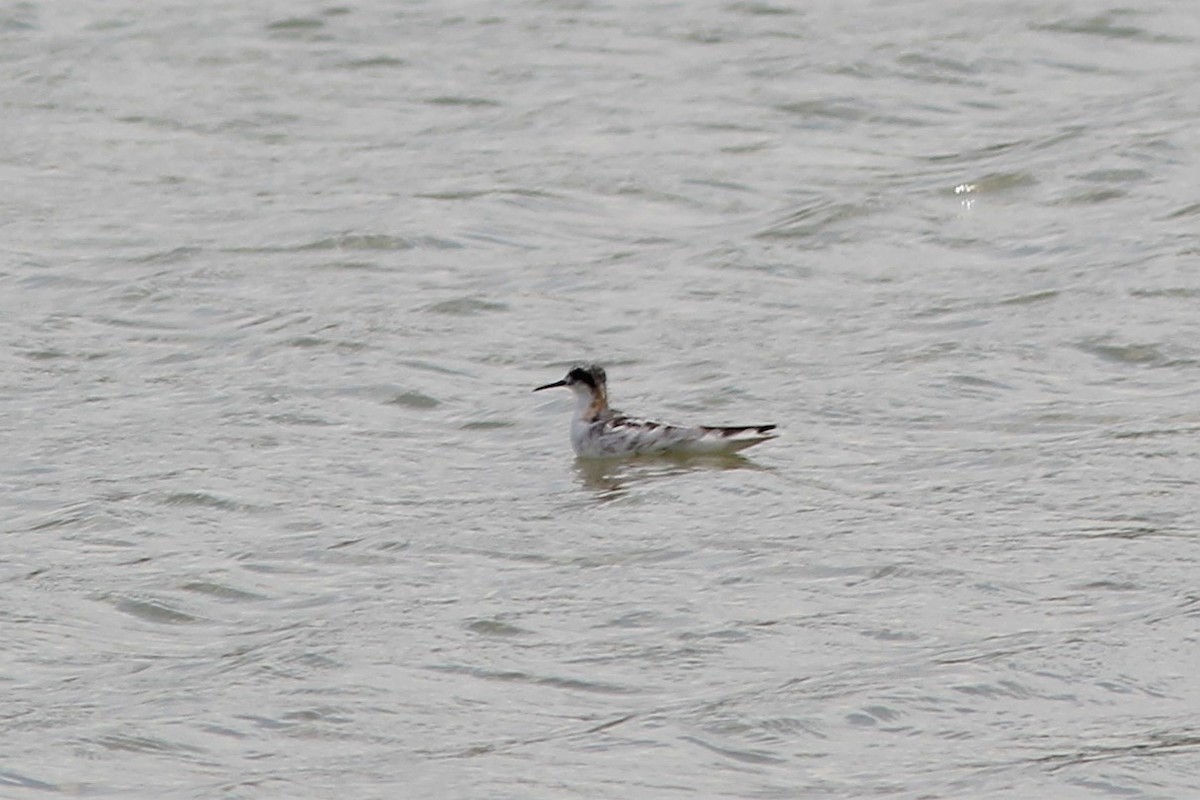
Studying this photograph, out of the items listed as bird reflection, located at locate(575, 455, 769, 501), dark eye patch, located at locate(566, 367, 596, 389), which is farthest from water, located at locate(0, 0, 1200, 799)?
dark eye patch, located at locate(566, 367, 596, 389)

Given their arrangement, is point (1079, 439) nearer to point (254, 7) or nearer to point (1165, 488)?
point (1165, 488)

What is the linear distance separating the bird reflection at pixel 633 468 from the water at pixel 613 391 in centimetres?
6

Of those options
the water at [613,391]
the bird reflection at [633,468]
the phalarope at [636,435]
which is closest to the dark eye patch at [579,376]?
the phalarope at [636,435]

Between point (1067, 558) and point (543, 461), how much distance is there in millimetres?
3306

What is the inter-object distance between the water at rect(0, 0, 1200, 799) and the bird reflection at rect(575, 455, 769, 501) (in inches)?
2.4

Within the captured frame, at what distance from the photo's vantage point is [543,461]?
12344 millimetres

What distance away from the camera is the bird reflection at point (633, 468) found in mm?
11609

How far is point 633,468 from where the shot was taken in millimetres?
12086

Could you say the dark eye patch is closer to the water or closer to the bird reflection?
the water

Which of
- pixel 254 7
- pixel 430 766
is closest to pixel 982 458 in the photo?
pixel 430 766

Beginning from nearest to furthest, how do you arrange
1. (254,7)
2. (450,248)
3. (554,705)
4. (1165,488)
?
(554,705) < (1165,488) < (450,248) < (254,7)

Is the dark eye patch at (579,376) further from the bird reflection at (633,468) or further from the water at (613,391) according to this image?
the bird reflection at (633,468)

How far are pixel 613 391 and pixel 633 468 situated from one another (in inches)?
45.4

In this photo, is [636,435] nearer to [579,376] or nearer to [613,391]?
[579,376]
